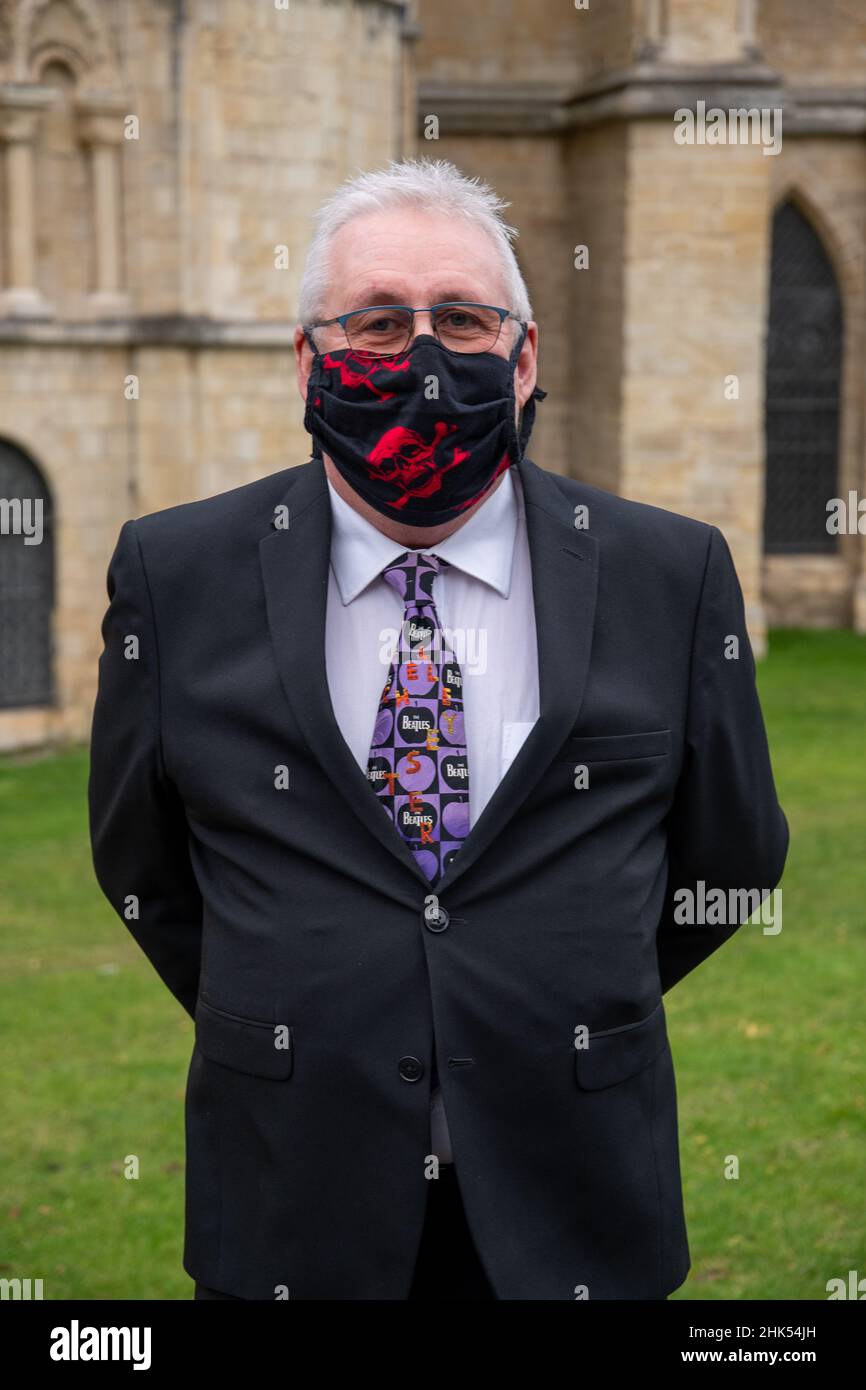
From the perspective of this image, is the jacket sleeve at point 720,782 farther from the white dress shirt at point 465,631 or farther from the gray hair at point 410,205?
the gray hair at point 410,205

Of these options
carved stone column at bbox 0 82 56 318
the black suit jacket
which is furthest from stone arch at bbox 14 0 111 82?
the black suit jacket

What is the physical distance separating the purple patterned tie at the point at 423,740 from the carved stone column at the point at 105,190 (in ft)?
42.4

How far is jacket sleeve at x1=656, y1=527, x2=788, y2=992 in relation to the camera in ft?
9.90

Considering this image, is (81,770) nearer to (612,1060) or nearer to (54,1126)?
(54,1126)

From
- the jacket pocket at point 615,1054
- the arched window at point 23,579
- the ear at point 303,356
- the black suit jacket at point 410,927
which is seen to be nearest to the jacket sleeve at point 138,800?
the black suit jacket at point 410,927

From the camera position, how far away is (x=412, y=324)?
291 cm

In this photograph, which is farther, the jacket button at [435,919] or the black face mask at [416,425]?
the black face mask at [416,425]

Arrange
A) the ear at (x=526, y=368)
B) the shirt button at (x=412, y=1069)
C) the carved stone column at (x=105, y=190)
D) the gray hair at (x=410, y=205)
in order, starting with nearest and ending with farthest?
the shirt button at (x=412, y=1069) → the gray hair at (x=410, y=205) → the ear at (x=526, y=368) → the carved stone column at (x=105, y=190)

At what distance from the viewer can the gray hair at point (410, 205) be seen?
9.39 feet

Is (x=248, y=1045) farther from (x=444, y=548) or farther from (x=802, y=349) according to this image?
(x=802, y=349)

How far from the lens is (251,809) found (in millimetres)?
2842

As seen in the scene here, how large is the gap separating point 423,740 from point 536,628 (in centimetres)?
25
